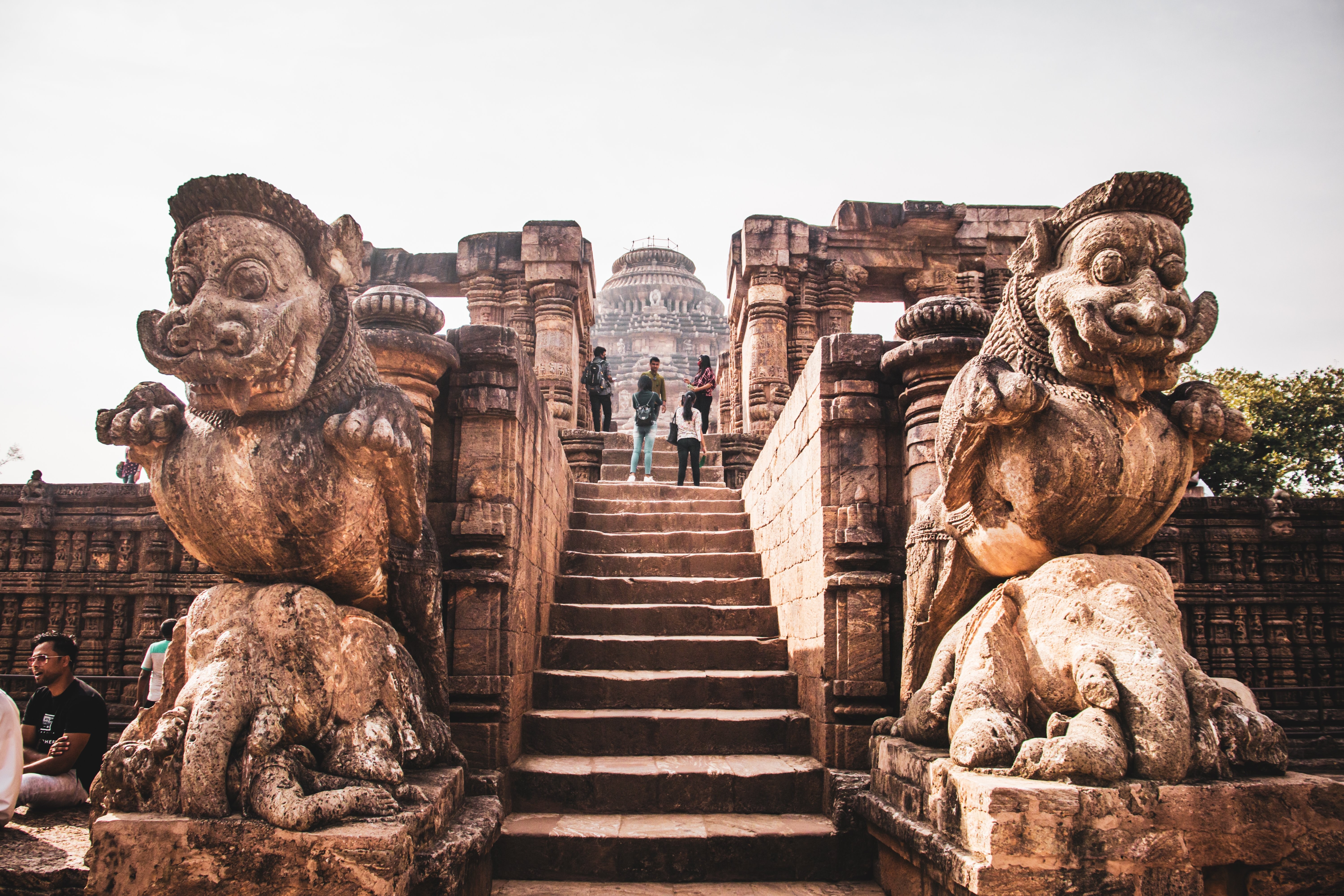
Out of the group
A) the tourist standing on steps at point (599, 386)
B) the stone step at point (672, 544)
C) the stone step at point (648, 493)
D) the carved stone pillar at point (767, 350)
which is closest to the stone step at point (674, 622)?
the stone step at point (672, 544)

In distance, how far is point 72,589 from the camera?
775 centimetres

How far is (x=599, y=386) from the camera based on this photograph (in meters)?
12.1

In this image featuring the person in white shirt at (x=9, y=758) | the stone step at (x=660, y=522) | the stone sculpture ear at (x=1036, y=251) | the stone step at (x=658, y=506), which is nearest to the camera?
the stone sculpture ear at (x=1036, y=251)

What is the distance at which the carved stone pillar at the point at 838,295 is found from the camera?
12.8 m

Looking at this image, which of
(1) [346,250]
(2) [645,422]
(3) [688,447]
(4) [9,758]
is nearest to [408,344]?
(1) [346,250]

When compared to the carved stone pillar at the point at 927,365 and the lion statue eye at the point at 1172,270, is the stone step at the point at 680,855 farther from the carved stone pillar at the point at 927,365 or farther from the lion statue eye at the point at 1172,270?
the lion statue eye at the point at 1172,270

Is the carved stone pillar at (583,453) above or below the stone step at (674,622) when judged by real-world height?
above

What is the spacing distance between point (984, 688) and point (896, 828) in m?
0.73

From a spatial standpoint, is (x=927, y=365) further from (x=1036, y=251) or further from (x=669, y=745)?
(x=669, y=745)

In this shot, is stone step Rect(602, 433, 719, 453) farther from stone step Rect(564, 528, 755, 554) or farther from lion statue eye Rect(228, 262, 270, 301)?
lion statue eye Rect(228, 262, 270, 301)

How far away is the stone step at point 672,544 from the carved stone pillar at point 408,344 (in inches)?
120

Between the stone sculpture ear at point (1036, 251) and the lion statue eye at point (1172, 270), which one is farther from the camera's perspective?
the stone sculpture ear at point (1036, 251)

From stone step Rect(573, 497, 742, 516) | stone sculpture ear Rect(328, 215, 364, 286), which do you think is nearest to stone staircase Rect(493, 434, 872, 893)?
stone step Rect(573, 497, 742, 516)

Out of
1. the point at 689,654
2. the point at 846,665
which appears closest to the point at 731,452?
the point at 689,654
